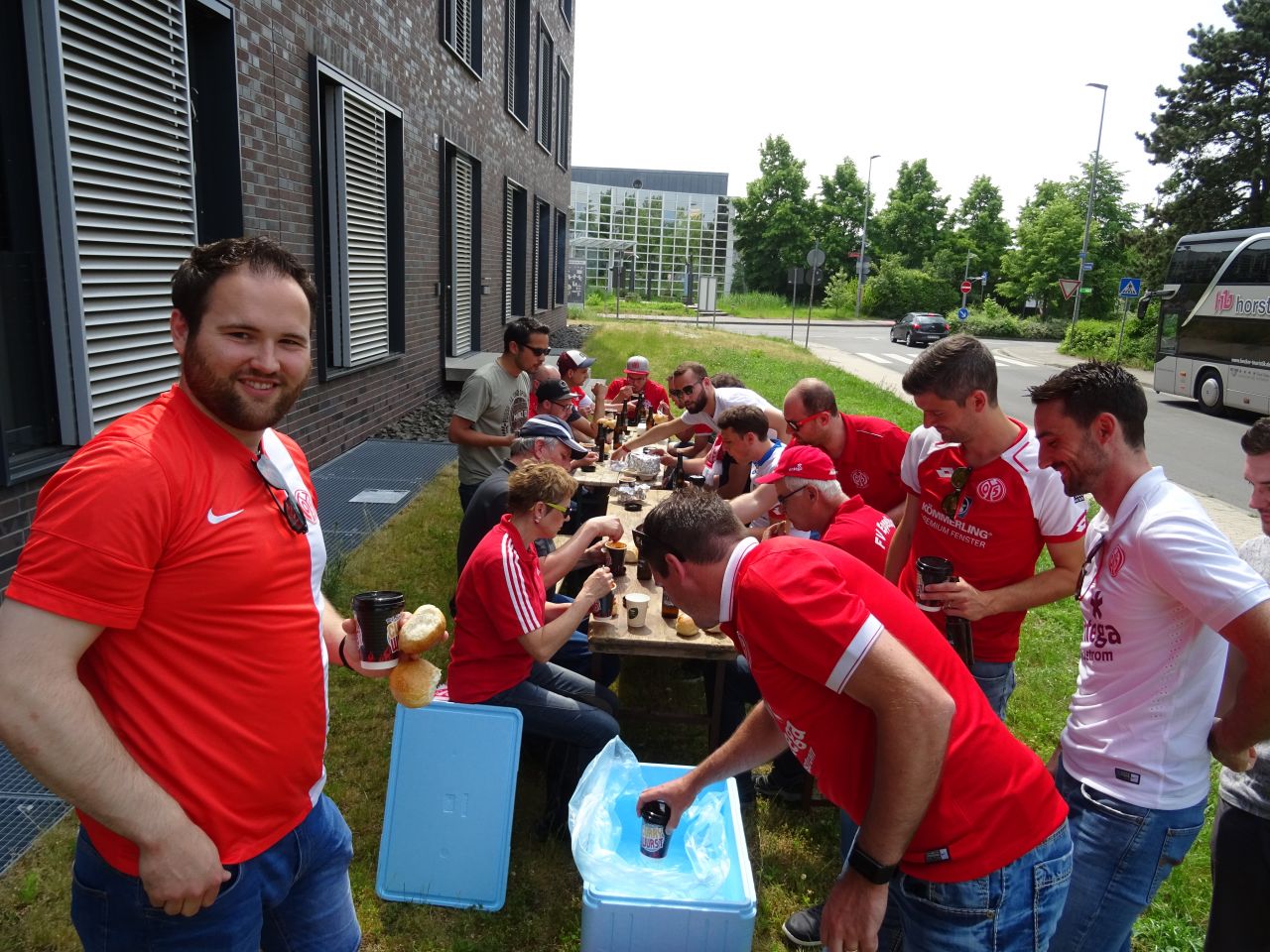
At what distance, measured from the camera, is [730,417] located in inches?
200

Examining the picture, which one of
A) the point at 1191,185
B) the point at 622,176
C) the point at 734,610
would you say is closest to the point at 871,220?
the point at 622,176

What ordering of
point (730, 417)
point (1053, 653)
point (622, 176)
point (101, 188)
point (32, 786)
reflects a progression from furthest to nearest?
point (622, 176) < point (1053, 653) < point (730, 417) < point (101, 188) < point (32, 786)

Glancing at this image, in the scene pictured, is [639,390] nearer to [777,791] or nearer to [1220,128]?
[777,791]

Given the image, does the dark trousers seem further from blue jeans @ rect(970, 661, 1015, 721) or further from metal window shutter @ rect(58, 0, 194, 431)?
metal window shutter @ rect(58, 0, 194, 431)

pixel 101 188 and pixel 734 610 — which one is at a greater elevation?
pixel 101 188

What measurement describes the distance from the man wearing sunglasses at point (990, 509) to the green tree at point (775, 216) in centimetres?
6281

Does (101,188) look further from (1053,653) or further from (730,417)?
(1053,653)

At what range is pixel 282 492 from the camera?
1.76 meters

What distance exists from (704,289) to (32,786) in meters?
32.5

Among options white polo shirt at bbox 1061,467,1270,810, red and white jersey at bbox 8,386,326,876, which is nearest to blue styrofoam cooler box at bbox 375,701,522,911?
red and white jersey at bbox 8,386,326,876

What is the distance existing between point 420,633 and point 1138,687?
1.84 meters

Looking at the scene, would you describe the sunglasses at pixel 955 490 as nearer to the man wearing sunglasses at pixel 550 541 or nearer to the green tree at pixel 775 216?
the man wearing sunglasses at pixel 550 541

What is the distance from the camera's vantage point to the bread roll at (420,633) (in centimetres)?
205

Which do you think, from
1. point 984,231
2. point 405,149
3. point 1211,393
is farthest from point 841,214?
point 405,149
